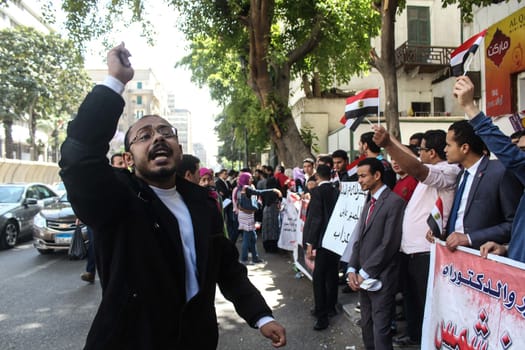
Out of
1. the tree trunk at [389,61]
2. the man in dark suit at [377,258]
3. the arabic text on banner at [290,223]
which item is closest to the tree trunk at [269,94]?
the arabic text on banner at [290,223]

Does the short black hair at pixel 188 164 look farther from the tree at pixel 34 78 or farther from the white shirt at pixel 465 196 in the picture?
the tree at pixel 34 78

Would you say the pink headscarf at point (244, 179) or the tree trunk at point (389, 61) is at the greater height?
the tree trunk at point (389, 61)

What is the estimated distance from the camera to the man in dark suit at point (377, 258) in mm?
3596

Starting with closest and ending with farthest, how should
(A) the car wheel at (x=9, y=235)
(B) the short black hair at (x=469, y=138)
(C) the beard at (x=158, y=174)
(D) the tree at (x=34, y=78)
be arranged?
(C) the beard at (x=158, y=174) < (B) the short black hair at (x=469, y=138) < (A) the car wheel at (x=9, y=235) < (D) the tree at (x=34, y=78)

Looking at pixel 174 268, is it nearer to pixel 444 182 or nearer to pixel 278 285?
pixel 444 182

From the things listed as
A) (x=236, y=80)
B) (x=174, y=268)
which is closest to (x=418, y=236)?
(x=174, y=268)

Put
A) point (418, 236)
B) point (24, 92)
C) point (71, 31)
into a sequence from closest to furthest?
point (418, 236) → point (71, 31) → point (24, 92)

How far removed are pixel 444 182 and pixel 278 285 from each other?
4.14m

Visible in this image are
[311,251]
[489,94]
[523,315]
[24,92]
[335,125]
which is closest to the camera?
[523,315]

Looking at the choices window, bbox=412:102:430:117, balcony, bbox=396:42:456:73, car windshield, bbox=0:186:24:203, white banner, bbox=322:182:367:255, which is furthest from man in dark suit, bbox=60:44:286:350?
window, bbox=412:102:430:117

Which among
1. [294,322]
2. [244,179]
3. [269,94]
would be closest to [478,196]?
[294,322]

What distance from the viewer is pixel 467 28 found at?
12.5m

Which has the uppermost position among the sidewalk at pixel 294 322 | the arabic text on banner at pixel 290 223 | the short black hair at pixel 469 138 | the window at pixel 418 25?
the window at pixel 418 25

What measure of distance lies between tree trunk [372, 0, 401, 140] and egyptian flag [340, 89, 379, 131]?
263 cm
